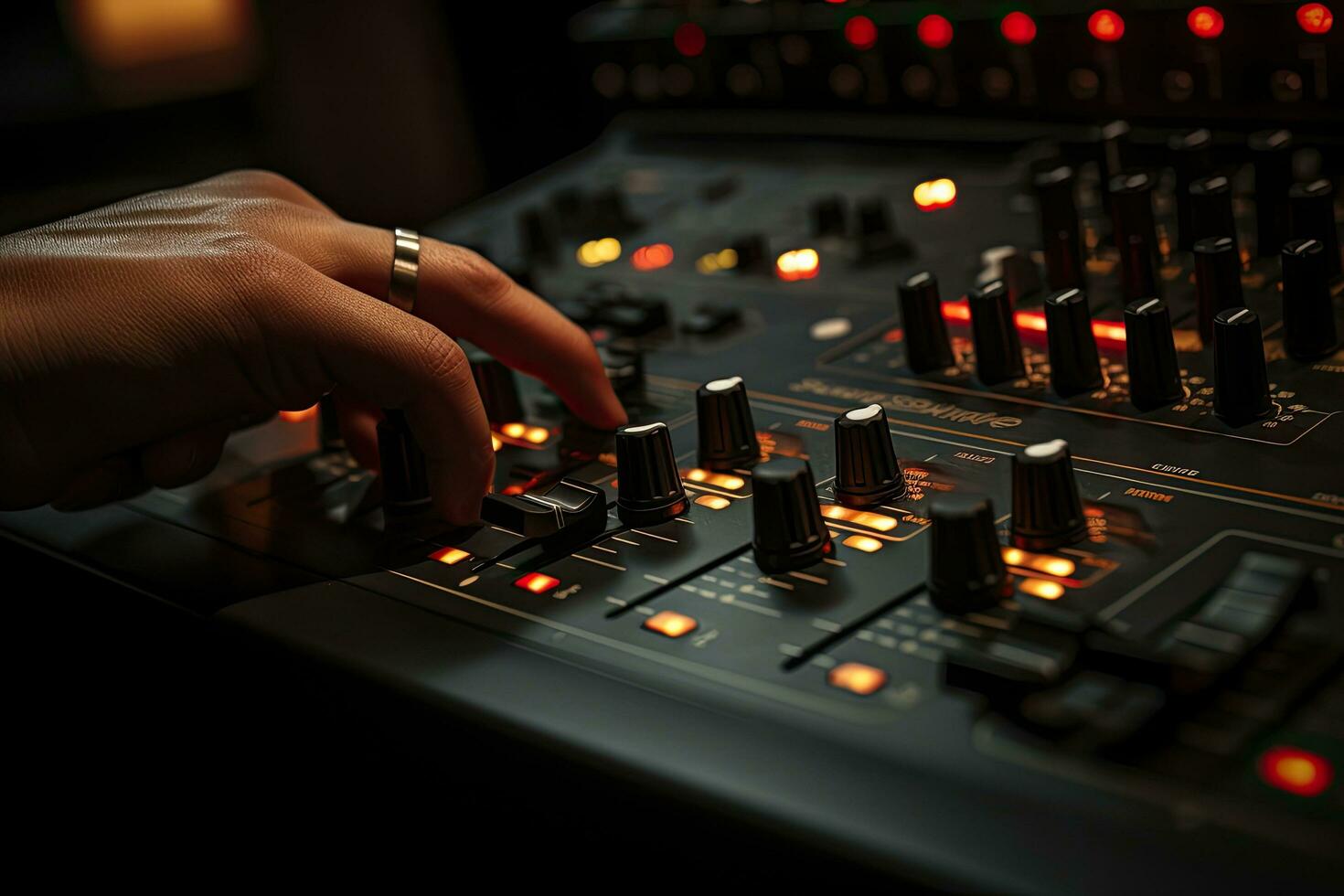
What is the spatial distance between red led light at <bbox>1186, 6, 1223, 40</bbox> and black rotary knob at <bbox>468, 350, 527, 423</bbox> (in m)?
0.76

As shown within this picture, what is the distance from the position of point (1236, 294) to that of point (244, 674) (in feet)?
2.54

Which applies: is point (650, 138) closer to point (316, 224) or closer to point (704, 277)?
point (704, 277)

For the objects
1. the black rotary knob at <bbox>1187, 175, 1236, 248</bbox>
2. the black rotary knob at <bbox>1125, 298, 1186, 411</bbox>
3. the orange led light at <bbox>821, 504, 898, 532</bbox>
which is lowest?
the orange led light at <bbox>821, 504, 898, 532</bbox>

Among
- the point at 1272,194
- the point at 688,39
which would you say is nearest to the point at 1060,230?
the point at 1272,194

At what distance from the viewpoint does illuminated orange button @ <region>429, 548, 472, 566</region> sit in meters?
0.94

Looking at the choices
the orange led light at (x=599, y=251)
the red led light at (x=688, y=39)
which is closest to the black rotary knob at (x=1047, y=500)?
the orange led light at (x=599, y=251)

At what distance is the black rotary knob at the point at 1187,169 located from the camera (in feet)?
3.94

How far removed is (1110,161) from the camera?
1301 millimetres

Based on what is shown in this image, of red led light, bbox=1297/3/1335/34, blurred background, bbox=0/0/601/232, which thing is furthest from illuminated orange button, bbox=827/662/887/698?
blurred background, bbox=0/0/601/232

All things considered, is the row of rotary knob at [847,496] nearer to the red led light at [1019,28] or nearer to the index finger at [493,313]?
the index finger at [493,313]

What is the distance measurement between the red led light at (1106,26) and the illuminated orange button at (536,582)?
91 centimetres

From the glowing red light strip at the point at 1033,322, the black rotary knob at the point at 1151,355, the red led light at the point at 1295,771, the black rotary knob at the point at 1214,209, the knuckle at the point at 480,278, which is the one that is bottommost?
the red led light at the point at 1295,771

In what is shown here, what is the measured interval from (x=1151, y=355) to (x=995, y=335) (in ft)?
0.45

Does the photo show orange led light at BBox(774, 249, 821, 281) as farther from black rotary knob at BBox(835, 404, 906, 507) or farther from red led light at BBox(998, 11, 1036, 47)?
black rotary knob at BBox(835, 404, 906, 507)
